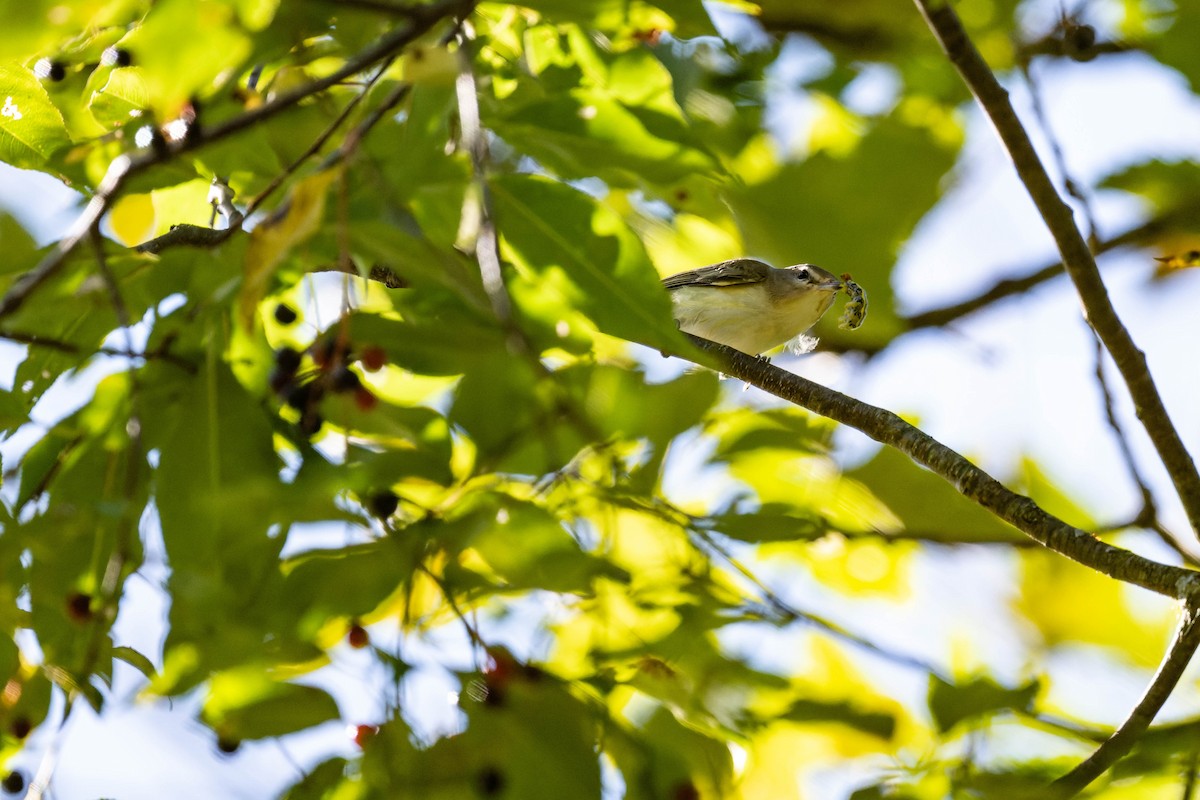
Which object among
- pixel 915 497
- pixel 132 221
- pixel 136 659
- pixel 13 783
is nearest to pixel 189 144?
pixel 136 659

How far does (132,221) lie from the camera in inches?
163

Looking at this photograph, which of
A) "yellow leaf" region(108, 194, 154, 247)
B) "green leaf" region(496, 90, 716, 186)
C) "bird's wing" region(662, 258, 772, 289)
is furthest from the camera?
"bird's wing" region(662, 258, 772, 289)

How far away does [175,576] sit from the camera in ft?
5.40

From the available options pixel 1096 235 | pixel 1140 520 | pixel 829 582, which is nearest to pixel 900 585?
pixel 829 582

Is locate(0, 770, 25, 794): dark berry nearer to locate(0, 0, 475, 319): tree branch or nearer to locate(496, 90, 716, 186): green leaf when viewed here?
locate(0, 0, 475, 319): tree branch

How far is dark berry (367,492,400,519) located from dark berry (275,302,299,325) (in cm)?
103

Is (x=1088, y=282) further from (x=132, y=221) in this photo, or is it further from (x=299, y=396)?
(x=132, y=221)

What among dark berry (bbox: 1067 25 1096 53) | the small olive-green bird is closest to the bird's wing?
the small olive-green bird

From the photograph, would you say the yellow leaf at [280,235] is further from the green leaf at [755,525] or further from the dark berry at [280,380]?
the green leaf at [755,525]

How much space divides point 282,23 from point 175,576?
1.10 m

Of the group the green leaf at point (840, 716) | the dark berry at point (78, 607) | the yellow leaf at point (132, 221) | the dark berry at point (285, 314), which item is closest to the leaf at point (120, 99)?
the dark berry at point (285, 314)

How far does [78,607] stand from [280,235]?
912mm

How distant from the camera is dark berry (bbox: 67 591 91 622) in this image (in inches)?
79.5

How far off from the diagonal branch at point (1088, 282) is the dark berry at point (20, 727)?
2.56 m
